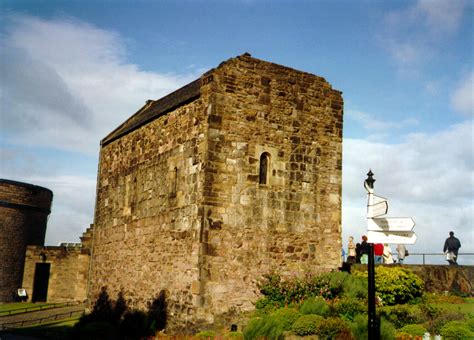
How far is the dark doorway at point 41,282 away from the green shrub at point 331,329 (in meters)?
27.4

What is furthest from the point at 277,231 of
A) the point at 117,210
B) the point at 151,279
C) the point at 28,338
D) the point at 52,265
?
the point at 52,265

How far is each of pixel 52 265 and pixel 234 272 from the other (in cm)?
2211

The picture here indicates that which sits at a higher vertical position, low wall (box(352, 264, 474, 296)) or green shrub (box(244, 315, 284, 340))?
low wall (box(352, 264, 474, 296))

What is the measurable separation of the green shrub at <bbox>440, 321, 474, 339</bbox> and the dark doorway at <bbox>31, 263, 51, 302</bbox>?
29586mm

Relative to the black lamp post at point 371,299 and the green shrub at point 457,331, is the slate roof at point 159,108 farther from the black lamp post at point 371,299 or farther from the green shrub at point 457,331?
the green shrub at point 457,331

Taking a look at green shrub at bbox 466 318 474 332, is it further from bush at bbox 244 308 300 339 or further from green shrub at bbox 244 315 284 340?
green shrub at bbox 244 315 284 340

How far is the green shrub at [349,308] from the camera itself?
1470 centimetres

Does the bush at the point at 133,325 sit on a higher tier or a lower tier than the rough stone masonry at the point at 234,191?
lower

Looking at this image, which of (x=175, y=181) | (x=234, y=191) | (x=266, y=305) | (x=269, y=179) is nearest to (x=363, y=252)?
(x=269, y=179)

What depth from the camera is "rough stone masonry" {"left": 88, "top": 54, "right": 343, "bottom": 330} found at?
15.9 meters

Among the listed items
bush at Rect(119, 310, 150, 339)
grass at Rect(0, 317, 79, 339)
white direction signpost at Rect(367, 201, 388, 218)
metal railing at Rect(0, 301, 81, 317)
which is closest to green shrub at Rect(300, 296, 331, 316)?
bush at Rect(119, 310, 150, 339)

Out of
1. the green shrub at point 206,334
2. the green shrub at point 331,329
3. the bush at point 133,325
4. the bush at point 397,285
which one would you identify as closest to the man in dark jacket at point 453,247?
the bush at point 397,285

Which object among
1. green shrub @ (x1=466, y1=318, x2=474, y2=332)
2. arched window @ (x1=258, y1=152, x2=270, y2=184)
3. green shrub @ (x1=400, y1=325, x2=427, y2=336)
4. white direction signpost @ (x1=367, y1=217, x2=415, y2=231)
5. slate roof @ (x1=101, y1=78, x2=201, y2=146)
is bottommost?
green shrub @ (x1=400, y1=325, x2=427, y2=336)

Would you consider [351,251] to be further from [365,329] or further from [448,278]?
[365,329]
